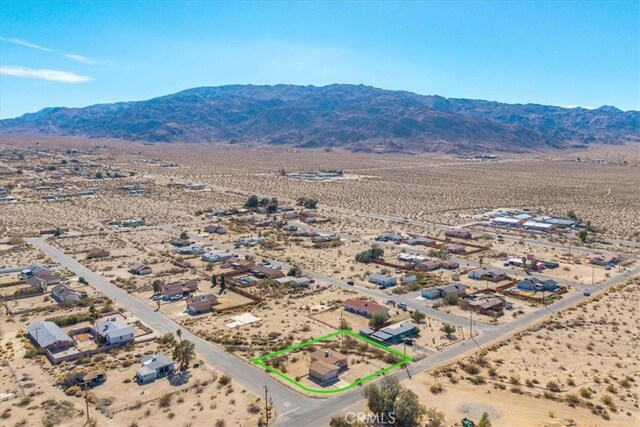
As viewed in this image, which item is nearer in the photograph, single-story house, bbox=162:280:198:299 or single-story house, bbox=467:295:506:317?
single-story house, bbox=467:295:506:317

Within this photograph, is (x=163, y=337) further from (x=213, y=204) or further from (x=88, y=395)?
(x=213, y=204)

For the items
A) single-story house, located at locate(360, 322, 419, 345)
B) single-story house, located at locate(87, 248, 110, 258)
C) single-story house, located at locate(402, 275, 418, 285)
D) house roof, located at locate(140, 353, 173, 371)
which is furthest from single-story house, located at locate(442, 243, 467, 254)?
single-story house, located at locate(87, 248, 110, 258)

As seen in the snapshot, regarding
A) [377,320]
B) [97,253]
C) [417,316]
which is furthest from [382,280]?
[97,253]

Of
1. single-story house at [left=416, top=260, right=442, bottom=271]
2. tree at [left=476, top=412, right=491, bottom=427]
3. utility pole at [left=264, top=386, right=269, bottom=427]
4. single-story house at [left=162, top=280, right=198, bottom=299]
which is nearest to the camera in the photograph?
tree at [left=476, top=412, right=491, bottom=427]

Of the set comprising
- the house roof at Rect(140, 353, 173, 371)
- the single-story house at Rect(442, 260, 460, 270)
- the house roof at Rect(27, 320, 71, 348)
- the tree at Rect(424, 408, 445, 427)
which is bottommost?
the single-story house at Rect(442, 260, 460, 270)

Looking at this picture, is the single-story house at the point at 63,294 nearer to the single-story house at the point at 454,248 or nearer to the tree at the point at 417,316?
the tree at the point at 417,316

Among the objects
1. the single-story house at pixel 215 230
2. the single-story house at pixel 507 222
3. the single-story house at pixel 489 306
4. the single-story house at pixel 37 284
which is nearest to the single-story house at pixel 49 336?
the single-story house at pixel 37 284

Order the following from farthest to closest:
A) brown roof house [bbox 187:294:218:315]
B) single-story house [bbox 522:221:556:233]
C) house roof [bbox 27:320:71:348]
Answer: single-story house [bbox 522:221:556:233]
brown roof house [bbox 187:294:218:315]
house roof [bbox 27:320:71:348]

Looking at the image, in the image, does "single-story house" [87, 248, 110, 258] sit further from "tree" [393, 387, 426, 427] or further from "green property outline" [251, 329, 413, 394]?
"tree" [393, 387, 426, 427]
